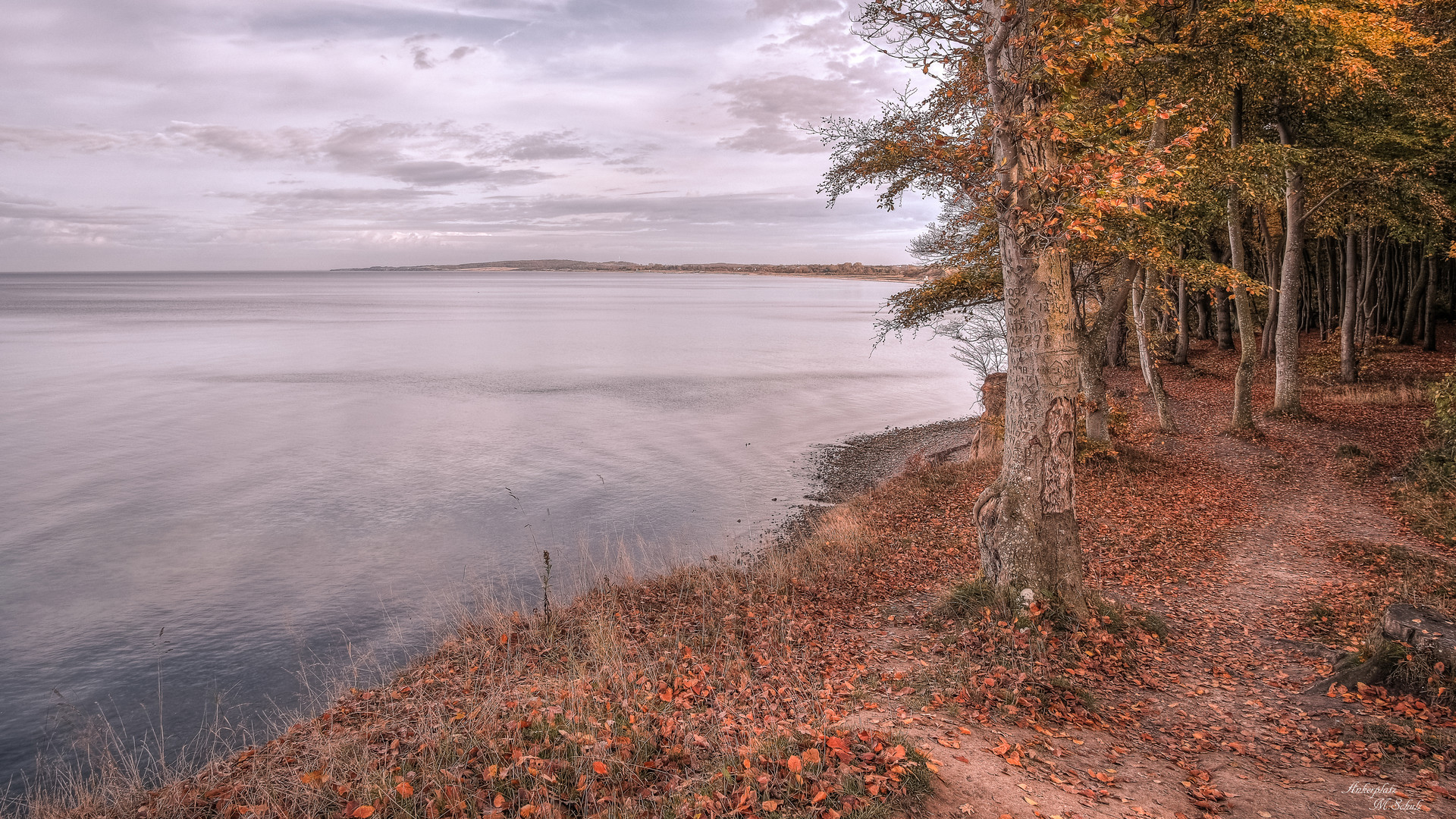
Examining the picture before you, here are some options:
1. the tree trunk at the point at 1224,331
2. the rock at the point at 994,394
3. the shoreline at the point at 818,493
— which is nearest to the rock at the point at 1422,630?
the shoreline at the point at 818,493

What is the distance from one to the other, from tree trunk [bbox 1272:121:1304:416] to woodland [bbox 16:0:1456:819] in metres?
0.30

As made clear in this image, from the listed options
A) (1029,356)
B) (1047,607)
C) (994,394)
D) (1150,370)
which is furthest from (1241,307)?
(1047,607)

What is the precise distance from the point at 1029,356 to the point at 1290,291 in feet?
52.2

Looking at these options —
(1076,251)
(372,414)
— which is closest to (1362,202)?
(1076,251)

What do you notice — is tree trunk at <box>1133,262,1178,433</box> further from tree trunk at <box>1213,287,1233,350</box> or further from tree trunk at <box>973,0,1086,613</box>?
tree trunk at <box>1213,287,1233,350</box>

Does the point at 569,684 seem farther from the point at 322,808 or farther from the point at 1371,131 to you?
the point at 1371,131

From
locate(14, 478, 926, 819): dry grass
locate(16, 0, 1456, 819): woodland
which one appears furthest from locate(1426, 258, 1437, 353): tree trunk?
locate(14, 478, 926, 819): dry grass

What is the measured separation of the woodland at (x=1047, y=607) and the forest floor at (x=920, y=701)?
5cm

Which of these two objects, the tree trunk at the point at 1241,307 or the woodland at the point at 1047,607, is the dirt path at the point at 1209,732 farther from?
the tree trunk at the point at 1241,307

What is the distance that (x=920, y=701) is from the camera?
8.12m

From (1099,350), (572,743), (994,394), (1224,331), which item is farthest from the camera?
(1224,331)

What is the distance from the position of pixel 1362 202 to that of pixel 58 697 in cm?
3149

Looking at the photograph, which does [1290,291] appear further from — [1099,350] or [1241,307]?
[1099,350]

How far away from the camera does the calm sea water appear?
44.8 feet
